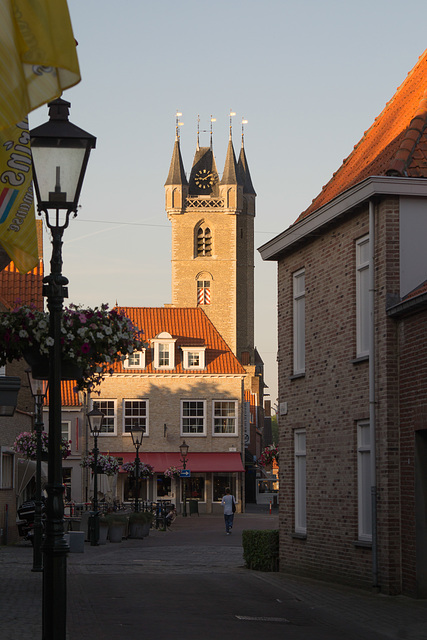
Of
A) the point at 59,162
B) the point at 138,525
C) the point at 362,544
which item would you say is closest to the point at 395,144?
the point at 362,544

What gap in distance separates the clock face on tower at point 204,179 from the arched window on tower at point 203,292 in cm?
1185

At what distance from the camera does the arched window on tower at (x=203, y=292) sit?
99.6 m

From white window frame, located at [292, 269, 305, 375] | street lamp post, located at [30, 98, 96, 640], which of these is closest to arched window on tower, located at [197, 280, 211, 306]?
white window frame, located at [292, 269, 305, 375]

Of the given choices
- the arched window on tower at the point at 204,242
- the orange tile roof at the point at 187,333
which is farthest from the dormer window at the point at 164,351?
the arched window on tower at the point at 204,242

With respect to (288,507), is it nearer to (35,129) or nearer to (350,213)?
(350,213)

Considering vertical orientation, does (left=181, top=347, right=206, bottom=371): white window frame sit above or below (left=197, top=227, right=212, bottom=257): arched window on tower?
below

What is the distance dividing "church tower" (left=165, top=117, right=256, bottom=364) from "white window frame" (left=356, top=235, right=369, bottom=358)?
79.6m

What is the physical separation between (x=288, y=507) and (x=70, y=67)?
1674cm

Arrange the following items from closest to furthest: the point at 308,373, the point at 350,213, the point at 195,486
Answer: the point at 350,213, the point at 308,373, the point at 195,486

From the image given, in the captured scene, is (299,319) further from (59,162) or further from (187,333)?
(187,333)

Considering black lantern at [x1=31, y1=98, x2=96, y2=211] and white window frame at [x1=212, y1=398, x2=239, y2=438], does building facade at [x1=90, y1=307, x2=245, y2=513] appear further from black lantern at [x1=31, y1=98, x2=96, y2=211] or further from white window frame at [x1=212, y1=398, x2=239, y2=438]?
black lantern at [x1=31, y1=98, x2=96, y2=211]

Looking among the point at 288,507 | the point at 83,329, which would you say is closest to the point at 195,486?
the point at 288,507

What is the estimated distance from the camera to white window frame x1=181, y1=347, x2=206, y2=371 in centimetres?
6226

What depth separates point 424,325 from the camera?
14.7 meters
